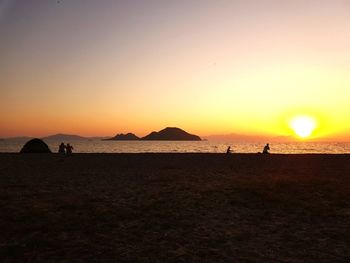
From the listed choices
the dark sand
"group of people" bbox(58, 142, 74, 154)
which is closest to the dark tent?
"group of people" bbox(58, 142, 74, 154)

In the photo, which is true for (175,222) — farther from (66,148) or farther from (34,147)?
(34,147)

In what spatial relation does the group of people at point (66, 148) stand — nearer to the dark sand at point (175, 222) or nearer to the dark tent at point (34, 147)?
the dark tent at point (34, 147)

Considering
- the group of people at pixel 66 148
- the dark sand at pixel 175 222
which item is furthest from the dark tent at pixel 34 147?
the dark sand at pixel 175 222

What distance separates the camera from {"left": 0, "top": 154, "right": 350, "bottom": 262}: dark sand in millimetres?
8641

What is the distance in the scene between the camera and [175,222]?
11.5 metres

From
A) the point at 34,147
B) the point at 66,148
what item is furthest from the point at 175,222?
the point at 34,147

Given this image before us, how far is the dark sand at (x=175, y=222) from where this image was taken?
8.64m

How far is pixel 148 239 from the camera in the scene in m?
9.76

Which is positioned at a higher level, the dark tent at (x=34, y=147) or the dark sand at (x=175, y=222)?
the dark tent at (x=34, y=147)

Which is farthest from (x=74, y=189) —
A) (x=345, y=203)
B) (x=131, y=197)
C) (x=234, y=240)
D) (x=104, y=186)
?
(x=345, y=203)

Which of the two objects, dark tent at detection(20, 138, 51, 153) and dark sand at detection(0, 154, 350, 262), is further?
dark tent at detection(20, 138, 51, 153)

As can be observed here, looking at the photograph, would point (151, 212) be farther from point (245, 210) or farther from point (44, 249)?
point (44, 249)

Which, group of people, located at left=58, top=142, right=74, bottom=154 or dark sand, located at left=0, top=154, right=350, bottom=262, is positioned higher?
group of people, located at left=58, top=142, right=74, bottom=154

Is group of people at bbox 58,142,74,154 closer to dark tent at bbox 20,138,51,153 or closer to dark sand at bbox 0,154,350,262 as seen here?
dark tent at bbox 20,138,51,153
